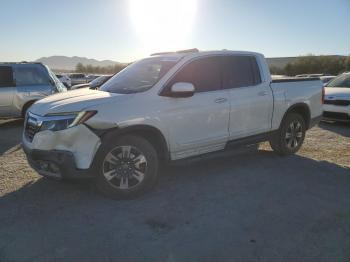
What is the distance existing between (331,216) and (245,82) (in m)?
2.57

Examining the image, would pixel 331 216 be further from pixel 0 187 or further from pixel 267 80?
pixel 0 187

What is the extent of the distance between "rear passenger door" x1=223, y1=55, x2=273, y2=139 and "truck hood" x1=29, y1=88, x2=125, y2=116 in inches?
72.4

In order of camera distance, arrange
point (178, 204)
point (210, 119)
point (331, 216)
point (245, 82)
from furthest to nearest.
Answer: point (245, 82) → point (210, 119) → point (178, 204) → point (331, 216)

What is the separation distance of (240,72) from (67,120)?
2.92 metres

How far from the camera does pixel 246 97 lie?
19.7ft

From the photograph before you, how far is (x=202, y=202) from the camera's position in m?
4.73

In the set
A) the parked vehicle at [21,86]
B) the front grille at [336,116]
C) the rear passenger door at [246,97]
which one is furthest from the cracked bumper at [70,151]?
the front grille at [336,116]

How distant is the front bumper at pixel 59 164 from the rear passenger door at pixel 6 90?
6.66m

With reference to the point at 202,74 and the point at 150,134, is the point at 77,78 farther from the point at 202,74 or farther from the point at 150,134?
the point at 150,134

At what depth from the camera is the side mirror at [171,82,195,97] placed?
16.3ft

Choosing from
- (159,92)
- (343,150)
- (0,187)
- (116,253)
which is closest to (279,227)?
(116,253)

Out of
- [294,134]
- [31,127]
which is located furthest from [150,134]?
[294,134]

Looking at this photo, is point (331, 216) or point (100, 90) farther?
point (100, 90)

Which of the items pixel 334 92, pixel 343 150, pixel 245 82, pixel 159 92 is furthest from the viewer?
pixel 334 92
